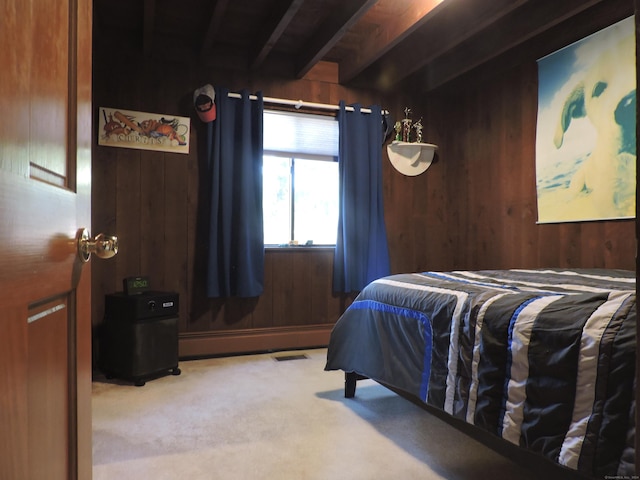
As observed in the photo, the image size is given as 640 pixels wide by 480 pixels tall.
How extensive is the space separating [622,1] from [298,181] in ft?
8.40

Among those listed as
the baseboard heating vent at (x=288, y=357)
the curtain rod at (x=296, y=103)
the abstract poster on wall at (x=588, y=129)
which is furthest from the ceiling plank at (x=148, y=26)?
the abstract poster on wall at (x=588, y=129)

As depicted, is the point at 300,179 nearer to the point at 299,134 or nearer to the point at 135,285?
the point at 299,134

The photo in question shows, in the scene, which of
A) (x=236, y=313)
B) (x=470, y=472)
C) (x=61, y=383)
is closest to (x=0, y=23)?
(x=61, y=383)

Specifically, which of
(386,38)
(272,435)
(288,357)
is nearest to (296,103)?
(386,38)

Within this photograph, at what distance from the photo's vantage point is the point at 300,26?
308 cm

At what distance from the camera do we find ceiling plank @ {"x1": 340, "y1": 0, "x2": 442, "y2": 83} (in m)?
2.65

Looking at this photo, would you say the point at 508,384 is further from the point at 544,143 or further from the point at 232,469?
the point at 544,143

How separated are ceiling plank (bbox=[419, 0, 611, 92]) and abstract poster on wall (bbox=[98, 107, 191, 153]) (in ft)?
7.18

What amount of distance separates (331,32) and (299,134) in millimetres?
971

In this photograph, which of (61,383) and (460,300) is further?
(460,300)

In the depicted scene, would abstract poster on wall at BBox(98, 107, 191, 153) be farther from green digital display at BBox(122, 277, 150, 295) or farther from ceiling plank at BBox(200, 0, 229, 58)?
green digital display at BBox(122, 277, 150, 295)

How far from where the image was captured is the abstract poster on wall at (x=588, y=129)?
8.38ft

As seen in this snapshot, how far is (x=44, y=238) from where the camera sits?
0.60 meters

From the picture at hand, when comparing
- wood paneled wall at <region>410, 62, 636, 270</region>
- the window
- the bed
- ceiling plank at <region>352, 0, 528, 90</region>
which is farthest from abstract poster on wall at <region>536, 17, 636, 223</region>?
the window
